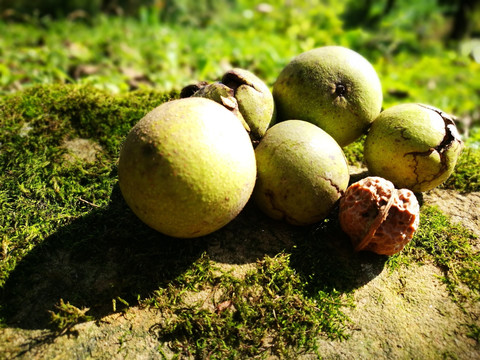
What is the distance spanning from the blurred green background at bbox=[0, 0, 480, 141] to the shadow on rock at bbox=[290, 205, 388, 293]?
9.43ft

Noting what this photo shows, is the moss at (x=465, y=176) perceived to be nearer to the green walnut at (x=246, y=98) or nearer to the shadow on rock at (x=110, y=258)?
the shadow on rock at (x=110, y=258)

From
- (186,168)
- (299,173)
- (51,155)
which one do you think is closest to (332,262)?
(299,173)

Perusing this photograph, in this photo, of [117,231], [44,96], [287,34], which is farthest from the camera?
[287,34]

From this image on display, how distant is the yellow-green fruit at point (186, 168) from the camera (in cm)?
229

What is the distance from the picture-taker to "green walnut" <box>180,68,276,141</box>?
281 centimetres

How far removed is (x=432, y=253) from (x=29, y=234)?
2960 millimetres

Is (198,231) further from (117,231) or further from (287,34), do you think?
(287,34)

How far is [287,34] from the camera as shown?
803 centimetres

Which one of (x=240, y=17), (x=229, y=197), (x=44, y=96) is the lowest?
(x=240, y=17)

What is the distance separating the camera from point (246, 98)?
9.58 feet

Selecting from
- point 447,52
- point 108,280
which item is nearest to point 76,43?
point 108,280

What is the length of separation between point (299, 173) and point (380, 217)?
0.62 metres

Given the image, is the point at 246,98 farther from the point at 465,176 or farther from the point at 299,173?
the point at 465,176

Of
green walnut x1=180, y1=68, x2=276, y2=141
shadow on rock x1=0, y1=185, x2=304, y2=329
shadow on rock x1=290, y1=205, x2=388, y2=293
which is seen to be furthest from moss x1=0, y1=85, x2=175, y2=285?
shadow on rock x1=290, y1=205, x2=388, y2=293
